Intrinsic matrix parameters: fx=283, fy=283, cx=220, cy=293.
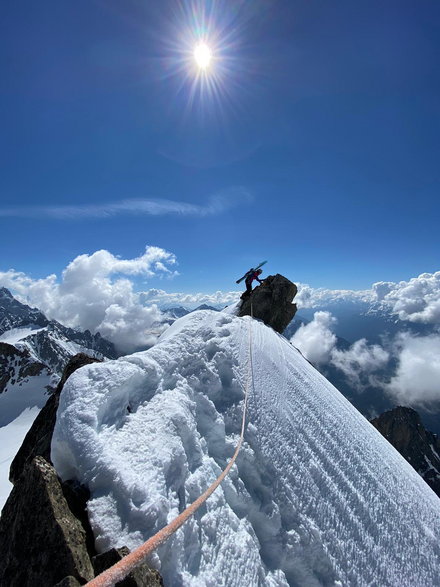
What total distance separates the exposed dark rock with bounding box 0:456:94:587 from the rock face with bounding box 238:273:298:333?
19765mm

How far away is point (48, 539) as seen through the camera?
14.4 feet

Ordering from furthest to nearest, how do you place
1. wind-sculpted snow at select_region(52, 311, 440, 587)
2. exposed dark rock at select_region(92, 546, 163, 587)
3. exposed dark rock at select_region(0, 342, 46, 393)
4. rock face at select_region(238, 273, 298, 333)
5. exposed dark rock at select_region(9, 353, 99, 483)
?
exposed dark rock at select_region(0, 342, 46, 393) → rock face at select_region(238, 273, 298, 333) → exposed dark rock at select_region(9, 353, 99, 483) → wind-sculpted snow at select_region(52, 311, 440, 587) → exposed dark rock at select_region(92, 546, 163, 587)

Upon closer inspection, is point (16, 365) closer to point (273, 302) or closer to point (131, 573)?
point (273, 302)

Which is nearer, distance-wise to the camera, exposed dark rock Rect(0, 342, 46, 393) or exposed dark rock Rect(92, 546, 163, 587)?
exposed dark rock Rect(92, 546, 163, 587)

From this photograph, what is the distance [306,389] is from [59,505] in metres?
9.90

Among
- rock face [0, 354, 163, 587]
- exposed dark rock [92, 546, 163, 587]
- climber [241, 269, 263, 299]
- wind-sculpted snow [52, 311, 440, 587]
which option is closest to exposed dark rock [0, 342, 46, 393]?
climber [241, 269, 263, 299]

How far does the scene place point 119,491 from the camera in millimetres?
5469

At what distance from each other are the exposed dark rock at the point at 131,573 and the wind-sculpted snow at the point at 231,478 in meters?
0.33

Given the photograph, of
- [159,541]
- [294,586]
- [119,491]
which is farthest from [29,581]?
[294,586]

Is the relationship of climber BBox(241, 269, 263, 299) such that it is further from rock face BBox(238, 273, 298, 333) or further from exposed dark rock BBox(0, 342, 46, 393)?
exposed dark rock BBox(0, 342, 46, 393)

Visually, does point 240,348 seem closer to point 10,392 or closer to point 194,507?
point 194,507

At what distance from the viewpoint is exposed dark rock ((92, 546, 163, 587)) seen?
4109 mm

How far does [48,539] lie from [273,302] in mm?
22270

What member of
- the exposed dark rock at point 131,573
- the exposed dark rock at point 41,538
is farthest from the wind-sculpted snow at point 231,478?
the exposed dark rock at point 41,538
